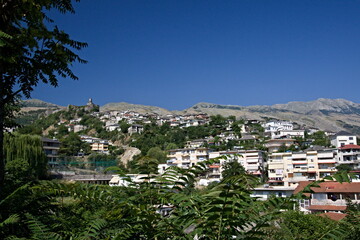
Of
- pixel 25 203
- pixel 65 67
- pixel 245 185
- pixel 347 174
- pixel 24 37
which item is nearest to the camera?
pixel 347 174

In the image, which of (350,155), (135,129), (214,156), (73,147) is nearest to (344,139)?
(350,155)

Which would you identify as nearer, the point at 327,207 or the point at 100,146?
the point at 327,207

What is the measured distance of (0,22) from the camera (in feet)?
14.5

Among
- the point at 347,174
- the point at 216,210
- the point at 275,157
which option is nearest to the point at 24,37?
the point at 216,210

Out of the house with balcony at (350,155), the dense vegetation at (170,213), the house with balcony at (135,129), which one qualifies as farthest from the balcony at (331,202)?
the house with balcony at (135,129)

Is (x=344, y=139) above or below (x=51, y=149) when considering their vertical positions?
above

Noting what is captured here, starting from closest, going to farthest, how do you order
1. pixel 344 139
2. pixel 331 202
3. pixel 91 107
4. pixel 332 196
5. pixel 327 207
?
pixel 327 207 → pixel 331 202 → pixel 332 196 → pixel 344 139 → pixel 91 107

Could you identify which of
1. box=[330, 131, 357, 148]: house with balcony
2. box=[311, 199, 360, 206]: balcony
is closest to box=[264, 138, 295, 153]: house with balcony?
box=[330, 131, 357, 148]: house with balcony

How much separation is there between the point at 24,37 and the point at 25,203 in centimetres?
247

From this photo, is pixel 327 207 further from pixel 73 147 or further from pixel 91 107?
pixel 91 107

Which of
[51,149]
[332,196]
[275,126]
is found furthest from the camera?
[275,126]

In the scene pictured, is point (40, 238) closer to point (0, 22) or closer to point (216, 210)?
point (216, 210)

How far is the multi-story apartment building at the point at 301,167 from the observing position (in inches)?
2071

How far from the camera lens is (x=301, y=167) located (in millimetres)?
53781
